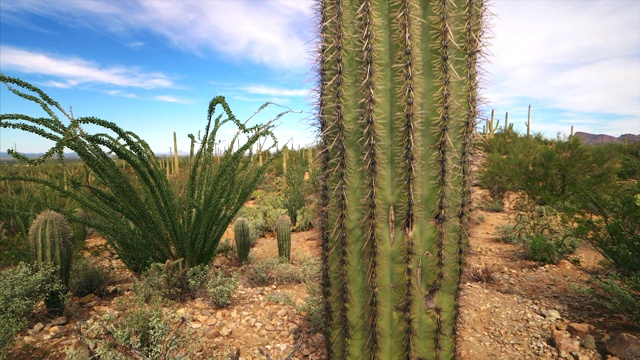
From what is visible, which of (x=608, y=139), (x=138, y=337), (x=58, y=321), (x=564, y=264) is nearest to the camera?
(x=138, y=337)

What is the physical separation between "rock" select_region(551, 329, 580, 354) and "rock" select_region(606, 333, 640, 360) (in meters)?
0.22

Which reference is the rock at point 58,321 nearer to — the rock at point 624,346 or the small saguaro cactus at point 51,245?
the small saguaro cactus at point 51,245

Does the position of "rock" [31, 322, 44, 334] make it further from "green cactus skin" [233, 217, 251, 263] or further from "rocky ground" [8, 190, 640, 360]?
"green cactus skin" [233, 217, 251, 263]

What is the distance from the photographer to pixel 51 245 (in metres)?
3.21

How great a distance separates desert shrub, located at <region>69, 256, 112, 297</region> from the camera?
3430 millimetres

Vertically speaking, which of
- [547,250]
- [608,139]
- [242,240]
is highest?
[608,139]

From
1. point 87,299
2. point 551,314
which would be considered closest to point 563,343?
point 551,314

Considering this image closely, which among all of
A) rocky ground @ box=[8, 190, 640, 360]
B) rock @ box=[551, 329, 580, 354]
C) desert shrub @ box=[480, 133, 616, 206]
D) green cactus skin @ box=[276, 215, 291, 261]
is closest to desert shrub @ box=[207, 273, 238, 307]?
rocky ground @ box=[8, 190, 640, 360]

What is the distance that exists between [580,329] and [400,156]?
2398 millimetres

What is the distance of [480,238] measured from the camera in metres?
6.21

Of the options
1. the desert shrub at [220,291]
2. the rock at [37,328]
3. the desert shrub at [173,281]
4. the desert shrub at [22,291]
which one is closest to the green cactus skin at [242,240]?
the desert shrub at [173,281]

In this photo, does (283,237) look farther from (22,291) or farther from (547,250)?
(547,250)

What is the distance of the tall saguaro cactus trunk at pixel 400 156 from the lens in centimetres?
190

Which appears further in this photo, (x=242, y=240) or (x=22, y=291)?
(x=242, y=240)
